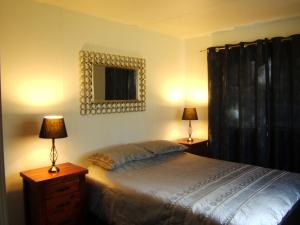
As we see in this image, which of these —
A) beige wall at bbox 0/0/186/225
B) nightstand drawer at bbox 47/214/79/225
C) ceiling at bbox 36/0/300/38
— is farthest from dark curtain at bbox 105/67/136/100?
nightstand drawer at bbox 47/214/79/225

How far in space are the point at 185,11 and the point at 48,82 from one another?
1.63 metres

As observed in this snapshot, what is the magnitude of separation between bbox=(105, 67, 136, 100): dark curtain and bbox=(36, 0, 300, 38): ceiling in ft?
1.99

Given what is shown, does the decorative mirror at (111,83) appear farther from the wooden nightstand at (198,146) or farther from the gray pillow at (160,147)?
the wooden nightstand at (198,146)

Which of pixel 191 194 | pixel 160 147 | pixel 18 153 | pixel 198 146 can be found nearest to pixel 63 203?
pixel 18 153

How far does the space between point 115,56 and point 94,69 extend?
357 mm

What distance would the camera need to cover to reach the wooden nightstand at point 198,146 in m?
3.74

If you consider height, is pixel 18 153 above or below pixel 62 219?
above

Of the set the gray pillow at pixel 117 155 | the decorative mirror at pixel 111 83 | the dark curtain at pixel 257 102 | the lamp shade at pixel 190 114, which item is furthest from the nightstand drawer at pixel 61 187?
the dark curtain at pixel 257 102

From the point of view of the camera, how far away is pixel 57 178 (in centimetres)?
228

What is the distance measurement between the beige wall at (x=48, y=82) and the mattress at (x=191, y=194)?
51cm

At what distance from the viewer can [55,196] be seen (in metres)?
2.29

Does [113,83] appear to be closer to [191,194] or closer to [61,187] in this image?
[61,187]

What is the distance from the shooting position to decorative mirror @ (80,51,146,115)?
2.94m

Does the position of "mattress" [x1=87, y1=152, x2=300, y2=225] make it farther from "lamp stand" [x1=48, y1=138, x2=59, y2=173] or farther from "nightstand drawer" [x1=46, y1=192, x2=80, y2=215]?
"lamp stand" [x1=48, y1=138, x2=59, y2=173]
